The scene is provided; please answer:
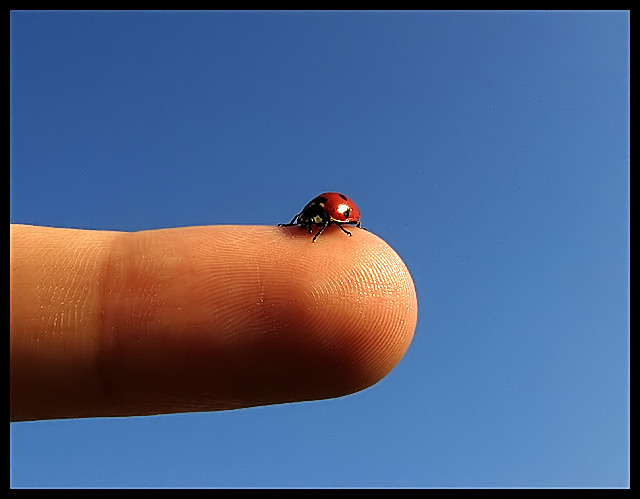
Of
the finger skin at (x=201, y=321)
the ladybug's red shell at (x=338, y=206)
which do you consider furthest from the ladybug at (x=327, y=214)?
the finger skin at (x=201, y=321)

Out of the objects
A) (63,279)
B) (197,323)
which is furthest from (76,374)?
(197,323)

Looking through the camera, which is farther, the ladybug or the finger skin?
the ladybug

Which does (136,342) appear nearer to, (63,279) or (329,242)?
(63,279)

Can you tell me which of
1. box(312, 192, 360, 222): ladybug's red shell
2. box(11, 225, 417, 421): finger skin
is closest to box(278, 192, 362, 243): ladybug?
box(312, 192, 360, 222): ladybug's red shell

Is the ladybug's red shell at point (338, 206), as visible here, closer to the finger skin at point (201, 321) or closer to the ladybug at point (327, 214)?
the ladybug at point (327, 214)

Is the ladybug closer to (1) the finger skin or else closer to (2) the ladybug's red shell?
(2) the ladybug's red shell

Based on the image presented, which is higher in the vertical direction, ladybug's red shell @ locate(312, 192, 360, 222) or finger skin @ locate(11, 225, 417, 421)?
ladybug's red shell @ locate(312, 192, 360, 222)

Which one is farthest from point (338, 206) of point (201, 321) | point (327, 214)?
point (201, 321)
